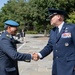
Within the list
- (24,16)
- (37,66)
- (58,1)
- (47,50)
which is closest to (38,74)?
(37,66)

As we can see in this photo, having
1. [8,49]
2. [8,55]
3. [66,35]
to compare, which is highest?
[66,35]

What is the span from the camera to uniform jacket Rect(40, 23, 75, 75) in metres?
5.72

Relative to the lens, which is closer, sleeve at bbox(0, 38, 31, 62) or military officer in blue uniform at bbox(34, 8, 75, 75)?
sleeve at bbox(0, 38, 31, 62)

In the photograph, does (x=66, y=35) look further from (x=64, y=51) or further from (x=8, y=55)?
(x=8, y=55)

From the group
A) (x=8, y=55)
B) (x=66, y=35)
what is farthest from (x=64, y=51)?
(x=8, y=55)

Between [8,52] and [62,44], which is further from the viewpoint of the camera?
[62,44]

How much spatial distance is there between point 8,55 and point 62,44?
99 centimetres

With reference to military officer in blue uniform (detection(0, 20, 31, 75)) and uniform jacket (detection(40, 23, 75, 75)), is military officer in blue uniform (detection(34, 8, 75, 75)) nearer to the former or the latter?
uniform jacket (detection(40, 23, 75, 75))

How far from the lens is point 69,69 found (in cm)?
577

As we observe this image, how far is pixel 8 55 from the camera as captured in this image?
18.4 feet

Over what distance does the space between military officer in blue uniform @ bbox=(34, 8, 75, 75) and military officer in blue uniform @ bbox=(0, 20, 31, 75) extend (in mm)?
647

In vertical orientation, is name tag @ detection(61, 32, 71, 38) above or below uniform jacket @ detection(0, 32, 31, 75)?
above

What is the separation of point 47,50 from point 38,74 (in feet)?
16.6

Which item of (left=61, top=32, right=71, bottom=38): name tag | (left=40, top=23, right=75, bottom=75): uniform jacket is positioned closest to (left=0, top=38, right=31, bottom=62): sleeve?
(left=40, top=23, right=75, bottom=75): uniform jacket
